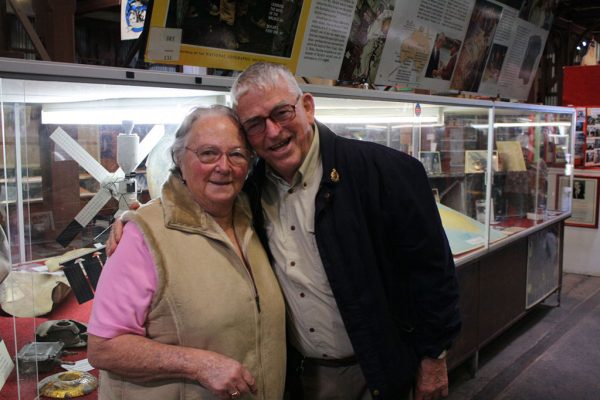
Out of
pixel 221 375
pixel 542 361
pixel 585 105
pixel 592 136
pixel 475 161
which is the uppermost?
Answer: pixel 585 105

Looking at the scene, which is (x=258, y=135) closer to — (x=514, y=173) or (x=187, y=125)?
(x=187, y=125)

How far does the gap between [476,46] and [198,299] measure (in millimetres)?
3910

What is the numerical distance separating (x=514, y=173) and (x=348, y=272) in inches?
133

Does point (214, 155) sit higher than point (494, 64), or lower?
lower

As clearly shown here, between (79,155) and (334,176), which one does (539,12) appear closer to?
(334,176)

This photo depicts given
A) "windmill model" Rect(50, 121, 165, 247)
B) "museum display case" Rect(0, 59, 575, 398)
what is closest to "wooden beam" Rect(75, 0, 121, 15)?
"museum display case" Rect(0, 59, 575, 398)

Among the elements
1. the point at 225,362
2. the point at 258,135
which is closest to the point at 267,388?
the point at 225,362

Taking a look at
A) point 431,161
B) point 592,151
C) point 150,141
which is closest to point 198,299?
point 150,141

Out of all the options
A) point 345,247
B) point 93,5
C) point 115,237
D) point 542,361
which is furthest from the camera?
point 93,5

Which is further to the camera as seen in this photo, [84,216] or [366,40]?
[366,40]

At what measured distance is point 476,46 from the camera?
468 centimetres

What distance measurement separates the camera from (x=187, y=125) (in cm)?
163

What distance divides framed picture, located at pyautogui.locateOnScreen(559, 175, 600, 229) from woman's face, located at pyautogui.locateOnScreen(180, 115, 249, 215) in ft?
19.4

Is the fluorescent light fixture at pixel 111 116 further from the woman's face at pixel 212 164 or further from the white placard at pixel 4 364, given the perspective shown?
the white placard at pixel 4 364
